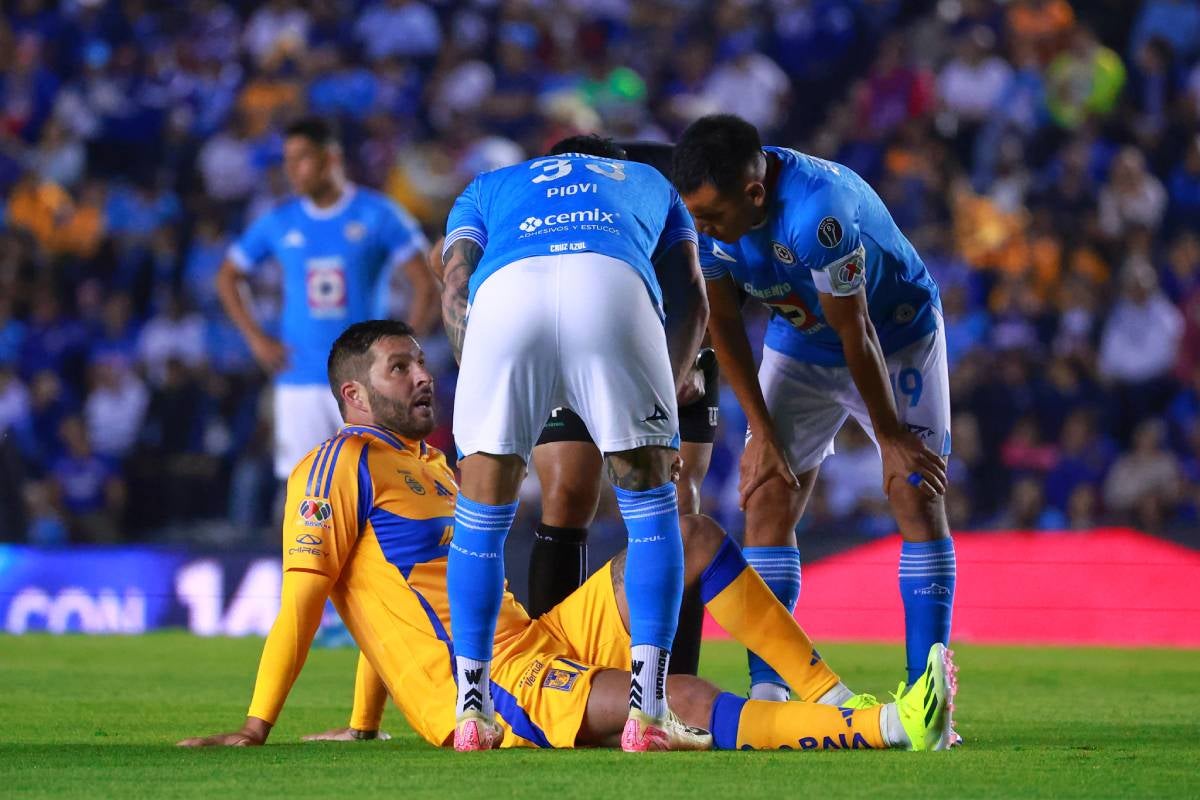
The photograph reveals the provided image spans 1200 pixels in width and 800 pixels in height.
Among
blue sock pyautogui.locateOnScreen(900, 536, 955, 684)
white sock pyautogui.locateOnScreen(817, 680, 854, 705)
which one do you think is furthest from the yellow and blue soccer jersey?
blue sock pyautogui.locateOnScreen(900, 536, 955, 684)

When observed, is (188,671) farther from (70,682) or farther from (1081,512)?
→ (1081,512)

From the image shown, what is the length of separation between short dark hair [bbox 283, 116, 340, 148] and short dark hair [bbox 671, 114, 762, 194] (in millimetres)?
4525

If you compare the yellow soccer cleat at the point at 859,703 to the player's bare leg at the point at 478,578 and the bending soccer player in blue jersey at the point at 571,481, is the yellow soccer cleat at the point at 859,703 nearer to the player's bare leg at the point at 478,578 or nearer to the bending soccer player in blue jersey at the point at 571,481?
the player's bare leg at the point at 478,578

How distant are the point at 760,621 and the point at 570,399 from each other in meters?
0.82

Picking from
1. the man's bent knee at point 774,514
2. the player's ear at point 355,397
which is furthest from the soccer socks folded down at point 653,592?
the man's bent knee at point 774,514

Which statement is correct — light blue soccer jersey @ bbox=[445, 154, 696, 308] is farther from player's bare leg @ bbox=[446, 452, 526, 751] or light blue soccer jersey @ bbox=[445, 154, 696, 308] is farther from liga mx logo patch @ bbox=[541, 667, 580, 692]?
liga mx logo patch @ bbox=[541, 667, 580, 692]

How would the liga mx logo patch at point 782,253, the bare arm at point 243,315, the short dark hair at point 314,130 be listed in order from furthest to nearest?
1. the bare arm at point 243,315
2. the short dark hair at point 314,130
3. the liga mx logo patch at point 782,253

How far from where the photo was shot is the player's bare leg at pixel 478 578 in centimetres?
483

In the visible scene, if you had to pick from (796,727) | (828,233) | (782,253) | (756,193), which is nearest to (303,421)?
(782,253)

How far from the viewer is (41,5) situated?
1841 cm

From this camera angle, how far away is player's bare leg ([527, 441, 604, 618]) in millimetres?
6395

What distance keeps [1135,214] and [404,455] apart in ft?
33.4

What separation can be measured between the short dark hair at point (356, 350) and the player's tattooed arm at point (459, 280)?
185 mm

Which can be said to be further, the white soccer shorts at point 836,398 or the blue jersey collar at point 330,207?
the blue jersey collar at point 330,207
